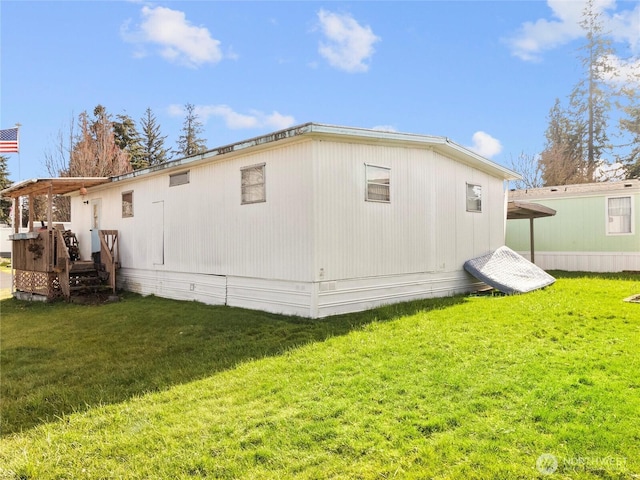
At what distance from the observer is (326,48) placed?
1273 centimetres

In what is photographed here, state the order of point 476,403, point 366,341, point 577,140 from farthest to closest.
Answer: point 577,140, point 366,341, point 476,403

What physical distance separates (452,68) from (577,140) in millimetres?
17983

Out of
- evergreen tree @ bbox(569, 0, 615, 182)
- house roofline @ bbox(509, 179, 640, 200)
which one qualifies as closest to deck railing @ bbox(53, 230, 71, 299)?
house roofline @ bbox(509, 179, 640, 200)

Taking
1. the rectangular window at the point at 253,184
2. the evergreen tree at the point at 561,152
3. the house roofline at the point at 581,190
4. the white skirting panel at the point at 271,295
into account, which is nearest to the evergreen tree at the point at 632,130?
the evergreen tree at the point at 561,152

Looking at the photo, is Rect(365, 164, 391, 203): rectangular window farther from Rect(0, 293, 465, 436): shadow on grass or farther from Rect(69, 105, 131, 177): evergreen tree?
Rect(69, 105, 131, 177): evergreen tree

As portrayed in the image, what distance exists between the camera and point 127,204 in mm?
11664

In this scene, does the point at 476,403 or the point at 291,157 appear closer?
the point at 476,403

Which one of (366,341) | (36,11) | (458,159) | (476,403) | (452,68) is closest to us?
(476,403)

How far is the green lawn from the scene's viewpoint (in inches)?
105

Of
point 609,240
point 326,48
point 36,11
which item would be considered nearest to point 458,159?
point 326,48

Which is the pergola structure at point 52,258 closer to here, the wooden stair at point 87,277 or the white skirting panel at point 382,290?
the wooden stair at point 87,277

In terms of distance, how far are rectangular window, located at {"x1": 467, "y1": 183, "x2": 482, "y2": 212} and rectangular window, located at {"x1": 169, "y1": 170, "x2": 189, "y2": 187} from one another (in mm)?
6660

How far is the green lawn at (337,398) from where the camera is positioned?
105 inches

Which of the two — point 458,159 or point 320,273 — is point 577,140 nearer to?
point 458,159
